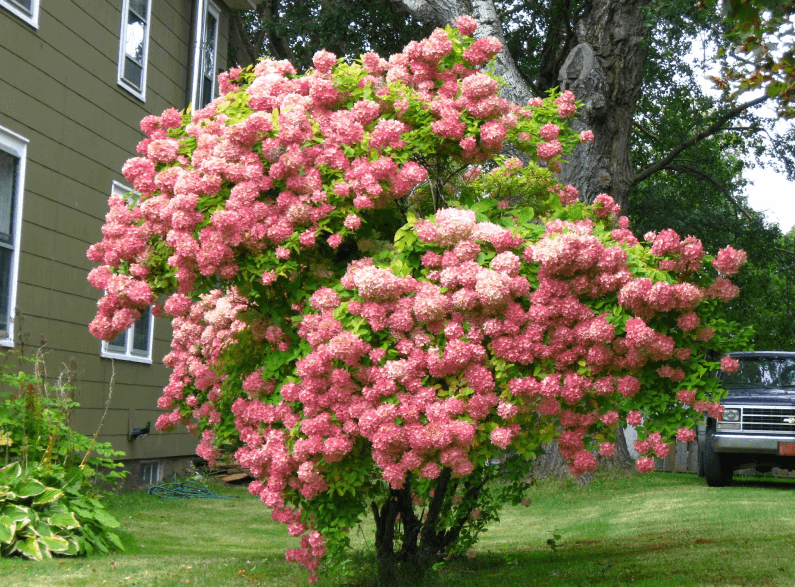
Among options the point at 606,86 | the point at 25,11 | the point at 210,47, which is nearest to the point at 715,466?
the point at 606,86

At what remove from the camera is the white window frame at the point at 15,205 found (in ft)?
29.6

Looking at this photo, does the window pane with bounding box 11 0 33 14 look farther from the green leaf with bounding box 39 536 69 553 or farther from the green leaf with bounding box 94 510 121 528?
the green leaf with bounding box 39 536 69 553

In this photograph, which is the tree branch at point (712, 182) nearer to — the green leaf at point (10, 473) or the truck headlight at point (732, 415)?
the truck headlight at point (732, 415)

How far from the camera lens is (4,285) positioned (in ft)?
29.6

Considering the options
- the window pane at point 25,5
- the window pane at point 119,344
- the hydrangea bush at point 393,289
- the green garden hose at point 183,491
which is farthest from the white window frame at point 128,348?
the hydrangea bush at point 393,289

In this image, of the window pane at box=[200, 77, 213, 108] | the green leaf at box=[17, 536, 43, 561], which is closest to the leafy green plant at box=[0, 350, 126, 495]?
the green leaf at box=[17, 536, 43, 561]

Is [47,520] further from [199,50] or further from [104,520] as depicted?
[199,50]

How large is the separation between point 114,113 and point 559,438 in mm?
8628

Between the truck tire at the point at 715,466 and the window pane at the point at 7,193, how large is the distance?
9683 mm

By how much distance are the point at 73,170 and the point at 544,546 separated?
664cm

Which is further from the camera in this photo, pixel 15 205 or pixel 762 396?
pixel 762 396

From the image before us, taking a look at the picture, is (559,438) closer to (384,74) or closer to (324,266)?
(324,266)

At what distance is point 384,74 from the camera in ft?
19.8

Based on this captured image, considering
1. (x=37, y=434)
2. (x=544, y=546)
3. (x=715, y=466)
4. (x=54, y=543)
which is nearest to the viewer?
(x=54, y=543)
